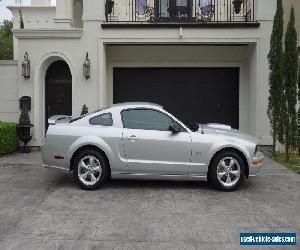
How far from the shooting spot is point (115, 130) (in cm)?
778

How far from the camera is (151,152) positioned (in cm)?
764

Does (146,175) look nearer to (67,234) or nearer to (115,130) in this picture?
(115,130)

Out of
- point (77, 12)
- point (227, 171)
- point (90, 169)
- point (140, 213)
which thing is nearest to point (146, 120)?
point (90, 169)

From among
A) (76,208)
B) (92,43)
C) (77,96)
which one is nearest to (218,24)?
(92,43)

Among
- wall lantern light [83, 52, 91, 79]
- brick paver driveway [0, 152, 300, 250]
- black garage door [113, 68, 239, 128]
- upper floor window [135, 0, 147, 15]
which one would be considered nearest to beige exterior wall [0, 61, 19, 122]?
wall lantern light [83, 52, 91, 79]

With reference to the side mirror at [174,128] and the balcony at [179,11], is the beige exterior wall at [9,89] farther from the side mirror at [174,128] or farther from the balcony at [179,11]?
the side mirror at [174,128]

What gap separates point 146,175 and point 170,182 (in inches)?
35.8

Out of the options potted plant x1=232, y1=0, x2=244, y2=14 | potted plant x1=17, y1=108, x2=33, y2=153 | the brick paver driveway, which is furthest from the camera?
potted plant x1=232, y1=0, x2=244, y2=14

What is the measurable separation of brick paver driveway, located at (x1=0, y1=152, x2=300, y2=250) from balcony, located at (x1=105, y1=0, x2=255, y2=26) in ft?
22.2

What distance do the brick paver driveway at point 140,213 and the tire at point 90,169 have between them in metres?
0.18

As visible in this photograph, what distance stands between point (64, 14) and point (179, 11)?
408cm

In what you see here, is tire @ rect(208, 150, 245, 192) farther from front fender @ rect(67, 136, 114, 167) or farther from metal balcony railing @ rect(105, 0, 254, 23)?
metal balcony railing @ rect(105, 0, 254, 23)

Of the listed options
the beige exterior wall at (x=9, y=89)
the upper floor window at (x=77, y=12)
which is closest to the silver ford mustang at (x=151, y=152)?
the beige exterior wall at (x=9, y=89)

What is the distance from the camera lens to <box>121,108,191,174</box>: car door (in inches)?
299
